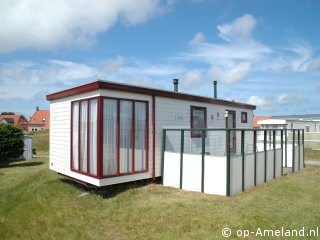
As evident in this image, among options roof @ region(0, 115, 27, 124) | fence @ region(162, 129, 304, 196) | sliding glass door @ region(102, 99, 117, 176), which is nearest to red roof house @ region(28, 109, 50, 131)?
roof @ region(0, 115, 27, 124)

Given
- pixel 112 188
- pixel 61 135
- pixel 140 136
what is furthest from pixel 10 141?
pixel 140 136

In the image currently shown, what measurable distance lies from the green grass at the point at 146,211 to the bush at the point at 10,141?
7.43 m

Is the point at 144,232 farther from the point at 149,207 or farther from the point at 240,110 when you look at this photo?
the point at 240,110

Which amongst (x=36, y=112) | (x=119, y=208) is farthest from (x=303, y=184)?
(x=36, y=112)

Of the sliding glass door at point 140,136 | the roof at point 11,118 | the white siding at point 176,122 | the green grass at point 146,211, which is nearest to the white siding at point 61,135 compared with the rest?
the green grass at point 146,211

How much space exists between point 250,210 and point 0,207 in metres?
5.87

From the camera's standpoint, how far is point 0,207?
7512mm

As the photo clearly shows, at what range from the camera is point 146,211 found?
21.3 feet

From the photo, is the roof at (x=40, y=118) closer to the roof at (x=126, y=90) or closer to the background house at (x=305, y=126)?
the background house at (x=305, y=126)

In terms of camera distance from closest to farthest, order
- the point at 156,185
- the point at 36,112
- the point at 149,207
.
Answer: the point at 149,207 < the point at 156,185 < the point at 36,112

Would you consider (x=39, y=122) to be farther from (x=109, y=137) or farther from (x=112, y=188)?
(x=109, y=137)

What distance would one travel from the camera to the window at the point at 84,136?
302 inches

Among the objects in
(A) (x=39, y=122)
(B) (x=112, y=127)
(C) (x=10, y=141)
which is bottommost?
(C) (x=10, y=141)

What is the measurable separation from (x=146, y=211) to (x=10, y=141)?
469 inches
